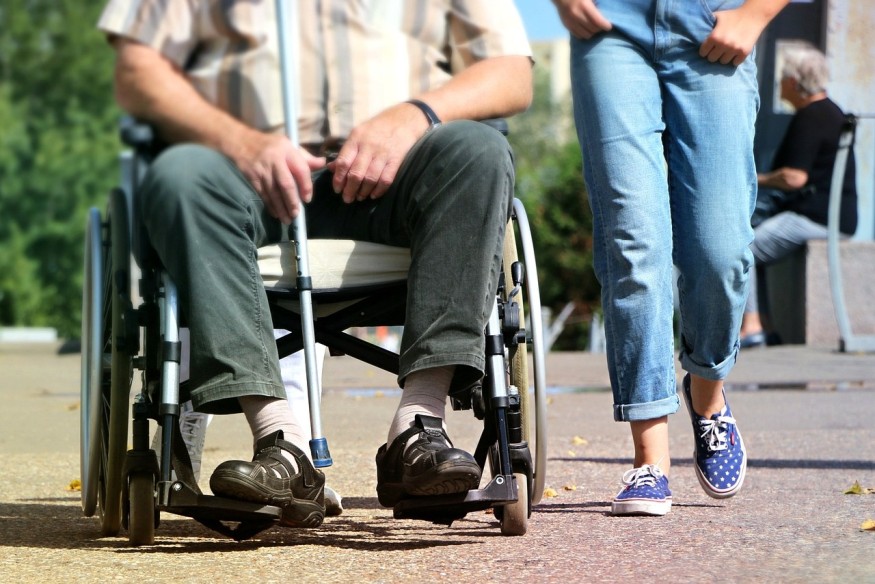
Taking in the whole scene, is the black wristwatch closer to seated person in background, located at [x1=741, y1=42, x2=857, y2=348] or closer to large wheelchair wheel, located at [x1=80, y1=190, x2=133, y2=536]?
large wheelchair wheel, located at [x1=80, y1=190, x2=133, y2=536]

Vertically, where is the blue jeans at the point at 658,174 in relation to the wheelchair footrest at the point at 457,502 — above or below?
above

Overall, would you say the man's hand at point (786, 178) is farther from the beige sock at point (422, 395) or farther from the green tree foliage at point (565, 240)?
the green tree foliage at point (565, 240)

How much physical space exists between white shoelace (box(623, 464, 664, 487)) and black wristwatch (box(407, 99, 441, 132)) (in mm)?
1141

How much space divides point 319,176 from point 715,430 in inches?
55.9

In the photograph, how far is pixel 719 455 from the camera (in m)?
3.92

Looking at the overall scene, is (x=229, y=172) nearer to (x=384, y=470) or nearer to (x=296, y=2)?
(x=296, y=2)

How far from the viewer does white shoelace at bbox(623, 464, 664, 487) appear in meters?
3.75

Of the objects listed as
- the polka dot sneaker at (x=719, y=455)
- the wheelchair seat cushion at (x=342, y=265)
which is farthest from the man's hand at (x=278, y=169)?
the polka dot sneaker at (x=719, y=455)

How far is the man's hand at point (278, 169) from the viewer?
300 centimetres

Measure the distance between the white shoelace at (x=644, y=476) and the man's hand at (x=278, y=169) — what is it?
1.22 meters

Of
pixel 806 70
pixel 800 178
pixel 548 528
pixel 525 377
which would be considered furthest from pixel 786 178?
pixel 548 528

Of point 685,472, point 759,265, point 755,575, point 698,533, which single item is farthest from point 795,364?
Answer: point 755,575

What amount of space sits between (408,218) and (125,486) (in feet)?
2.75

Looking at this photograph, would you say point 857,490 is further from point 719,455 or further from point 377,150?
point 377,150
